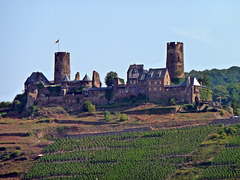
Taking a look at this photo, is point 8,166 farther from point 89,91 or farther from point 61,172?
point 89,91

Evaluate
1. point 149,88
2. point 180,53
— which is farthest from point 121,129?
point 180,53

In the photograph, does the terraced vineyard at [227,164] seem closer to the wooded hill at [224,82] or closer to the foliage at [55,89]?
the foliage at [55,89]

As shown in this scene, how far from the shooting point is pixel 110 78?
106 metres

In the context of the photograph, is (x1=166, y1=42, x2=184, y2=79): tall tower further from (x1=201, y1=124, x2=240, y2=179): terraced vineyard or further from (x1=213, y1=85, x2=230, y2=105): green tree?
(x1=201, y1=124, x2=240, y2=179): terraced vineyard

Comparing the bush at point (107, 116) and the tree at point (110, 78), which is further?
the tree at point (110, 78)

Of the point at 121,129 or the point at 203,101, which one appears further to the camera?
the point at 203,101

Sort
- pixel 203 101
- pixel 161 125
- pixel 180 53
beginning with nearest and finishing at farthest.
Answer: pixel 161 125, pixel 203 101, pixel 180 53

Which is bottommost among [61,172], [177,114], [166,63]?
[61,172]

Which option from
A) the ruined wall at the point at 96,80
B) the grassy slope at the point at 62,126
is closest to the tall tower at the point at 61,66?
the ruined wall at the point at 96,80

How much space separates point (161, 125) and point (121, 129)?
496 cm

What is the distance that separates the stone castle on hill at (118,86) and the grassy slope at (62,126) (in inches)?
198

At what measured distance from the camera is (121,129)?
90625 millimetres

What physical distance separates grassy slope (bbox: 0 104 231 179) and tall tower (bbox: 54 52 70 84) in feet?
40.5

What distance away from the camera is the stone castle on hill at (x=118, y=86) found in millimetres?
97875
